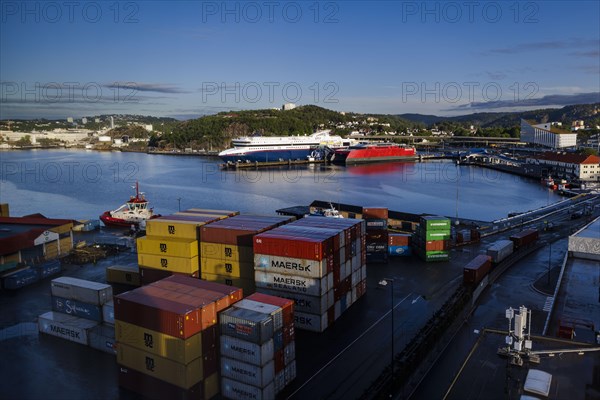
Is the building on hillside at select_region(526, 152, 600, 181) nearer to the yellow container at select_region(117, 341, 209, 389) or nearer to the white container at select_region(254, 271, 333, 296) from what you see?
the white container at select_region(254, 271, 333, 296)

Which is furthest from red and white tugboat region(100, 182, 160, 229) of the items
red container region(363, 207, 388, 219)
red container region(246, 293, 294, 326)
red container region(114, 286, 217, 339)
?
red container region(246, 293, 294, 326)

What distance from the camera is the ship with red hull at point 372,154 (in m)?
72.9

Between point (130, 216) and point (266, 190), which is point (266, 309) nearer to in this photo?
point (130, 216)

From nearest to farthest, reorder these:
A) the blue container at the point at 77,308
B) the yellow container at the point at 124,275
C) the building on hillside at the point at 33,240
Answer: the blue container at the point at 77,308, the yellow container at the point at 124,275, the building on hillside at the point at 33,240

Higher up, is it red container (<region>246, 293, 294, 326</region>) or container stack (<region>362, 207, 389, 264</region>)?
red container (<region>246, 293, 294, 326</region>)

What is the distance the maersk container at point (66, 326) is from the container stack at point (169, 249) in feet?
9.52

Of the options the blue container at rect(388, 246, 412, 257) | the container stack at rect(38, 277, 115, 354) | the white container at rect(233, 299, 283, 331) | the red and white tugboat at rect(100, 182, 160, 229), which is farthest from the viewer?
the red and white tugboat at rect(100, 182, 160, 229)

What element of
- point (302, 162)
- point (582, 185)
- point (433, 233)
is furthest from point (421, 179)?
point (433, 233)

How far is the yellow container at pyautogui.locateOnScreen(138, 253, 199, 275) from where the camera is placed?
12914 mm

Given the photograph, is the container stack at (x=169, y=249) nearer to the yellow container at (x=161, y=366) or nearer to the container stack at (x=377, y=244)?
the yellow container at (x=161, y=366)

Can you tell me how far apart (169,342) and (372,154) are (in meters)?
69.3

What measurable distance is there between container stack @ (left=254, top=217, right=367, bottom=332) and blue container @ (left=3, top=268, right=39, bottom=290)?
7.88m

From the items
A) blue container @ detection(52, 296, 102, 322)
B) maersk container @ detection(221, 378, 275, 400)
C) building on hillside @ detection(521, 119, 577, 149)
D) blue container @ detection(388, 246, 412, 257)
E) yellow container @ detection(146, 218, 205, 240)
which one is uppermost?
building on hillside @ detection(521, 119, 577, 149)

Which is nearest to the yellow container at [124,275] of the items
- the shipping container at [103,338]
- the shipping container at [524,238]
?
the shipping container at [103,338]
